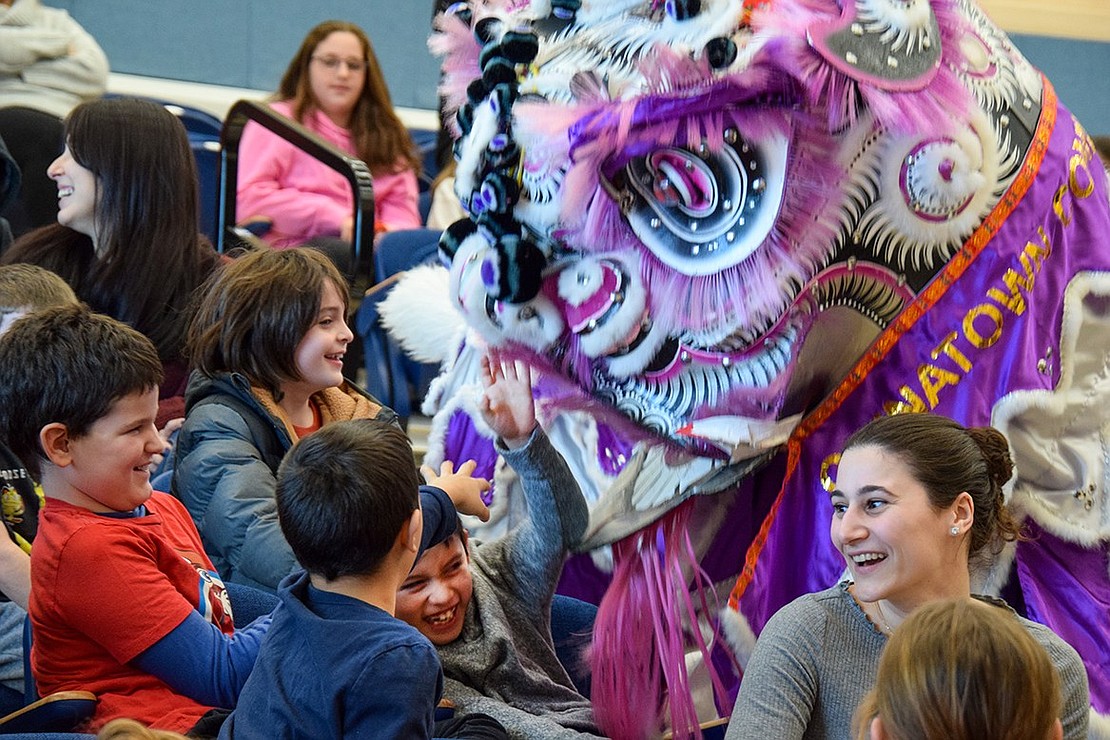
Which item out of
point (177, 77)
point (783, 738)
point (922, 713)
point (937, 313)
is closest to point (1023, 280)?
point (937, 313)

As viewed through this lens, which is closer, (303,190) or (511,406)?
(511,406)

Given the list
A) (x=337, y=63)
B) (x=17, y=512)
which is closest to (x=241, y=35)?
(x=337, y=63)

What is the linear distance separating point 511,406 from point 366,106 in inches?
83.0

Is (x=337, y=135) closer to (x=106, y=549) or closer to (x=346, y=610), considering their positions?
(x=106, y=549)

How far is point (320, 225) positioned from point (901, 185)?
202 cm

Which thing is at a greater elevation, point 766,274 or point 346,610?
point 766,274

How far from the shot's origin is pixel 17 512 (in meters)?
1.82

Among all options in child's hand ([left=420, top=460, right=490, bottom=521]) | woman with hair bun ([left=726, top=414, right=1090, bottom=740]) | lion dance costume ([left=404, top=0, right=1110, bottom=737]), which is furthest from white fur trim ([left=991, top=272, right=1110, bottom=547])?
child's hand ([left=420, top=460, right=490, bottom=521])

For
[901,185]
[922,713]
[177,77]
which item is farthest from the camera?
[177,77]

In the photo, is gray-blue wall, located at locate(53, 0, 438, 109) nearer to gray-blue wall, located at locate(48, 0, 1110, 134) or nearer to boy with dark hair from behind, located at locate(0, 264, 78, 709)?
gray-blue wall, located at locate(48, 0, 1110, 134)

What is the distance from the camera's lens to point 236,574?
194cm

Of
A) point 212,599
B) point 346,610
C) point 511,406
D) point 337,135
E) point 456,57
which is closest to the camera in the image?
point 346,610

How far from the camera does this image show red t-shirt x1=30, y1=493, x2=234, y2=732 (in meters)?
1.50

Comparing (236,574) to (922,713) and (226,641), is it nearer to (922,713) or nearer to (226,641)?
(226,641)
